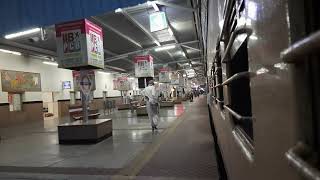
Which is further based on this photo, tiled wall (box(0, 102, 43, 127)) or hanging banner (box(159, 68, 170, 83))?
hanging banner (box(159, 68, 170, 83))

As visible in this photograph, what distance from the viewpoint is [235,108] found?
215cm

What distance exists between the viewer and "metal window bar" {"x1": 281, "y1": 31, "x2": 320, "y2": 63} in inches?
19.1

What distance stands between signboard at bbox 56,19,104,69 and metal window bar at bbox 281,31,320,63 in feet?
26.6

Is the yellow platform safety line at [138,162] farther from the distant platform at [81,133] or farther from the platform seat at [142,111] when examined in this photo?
the platform seat at [142,111]

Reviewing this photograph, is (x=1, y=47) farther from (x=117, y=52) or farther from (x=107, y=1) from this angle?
(x=107, y=1)

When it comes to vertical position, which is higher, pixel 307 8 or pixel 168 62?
pixel 168 62

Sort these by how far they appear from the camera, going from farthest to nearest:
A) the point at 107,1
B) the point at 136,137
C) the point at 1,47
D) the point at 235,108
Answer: the point at 1,47
the point at 136,137
the point at 107,1
the point at 235,108

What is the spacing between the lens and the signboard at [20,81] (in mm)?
17156

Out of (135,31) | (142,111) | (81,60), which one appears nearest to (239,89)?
(81,60)

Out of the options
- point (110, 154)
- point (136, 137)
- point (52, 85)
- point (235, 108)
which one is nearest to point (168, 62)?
point (52, 85)

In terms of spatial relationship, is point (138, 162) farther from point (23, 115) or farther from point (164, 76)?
point (164, 76)

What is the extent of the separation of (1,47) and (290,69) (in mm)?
17910

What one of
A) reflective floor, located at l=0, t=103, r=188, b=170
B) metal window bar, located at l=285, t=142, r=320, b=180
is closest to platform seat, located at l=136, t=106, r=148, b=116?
reflective floor, located at l=0, t=103, r=188, b=170

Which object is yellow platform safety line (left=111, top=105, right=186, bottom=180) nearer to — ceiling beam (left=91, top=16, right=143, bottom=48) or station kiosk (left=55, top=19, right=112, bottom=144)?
station kiosk (left=55, top=19, right=112, bottom=144)
